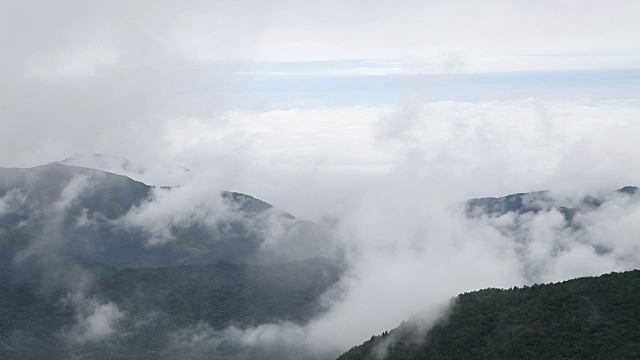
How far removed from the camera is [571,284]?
179m

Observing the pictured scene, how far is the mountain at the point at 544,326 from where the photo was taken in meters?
150

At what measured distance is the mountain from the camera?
492 feet

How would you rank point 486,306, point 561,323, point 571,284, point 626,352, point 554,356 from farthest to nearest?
1. point 486,306
2. point 571,284
3. point 561,323
4. point 554,356
5. point 626,352

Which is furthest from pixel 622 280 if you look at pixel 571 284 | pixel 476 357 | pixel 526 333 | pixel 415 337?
pixel 415 337

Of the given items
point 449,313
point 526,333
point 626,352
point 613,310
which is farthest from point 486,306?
point 626,352

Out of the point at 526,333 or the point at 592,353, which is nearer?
the point at 592,353

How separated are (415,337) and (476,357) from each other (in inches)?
Result: 1180

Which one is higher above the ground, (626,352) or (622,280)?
(622,280)

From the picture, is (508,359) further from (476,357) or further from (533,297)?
(533,297)

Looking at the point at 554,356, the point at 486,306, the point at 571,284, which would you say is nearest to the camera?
the point at 554,356

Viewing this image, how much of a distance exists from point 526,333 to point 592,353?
21319mm

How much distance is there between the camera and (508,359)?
525 ft

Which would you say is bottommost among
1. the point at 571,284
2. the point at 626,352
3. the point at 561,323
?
the point at 626,352

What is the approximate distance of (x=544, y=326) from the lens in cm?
16538
